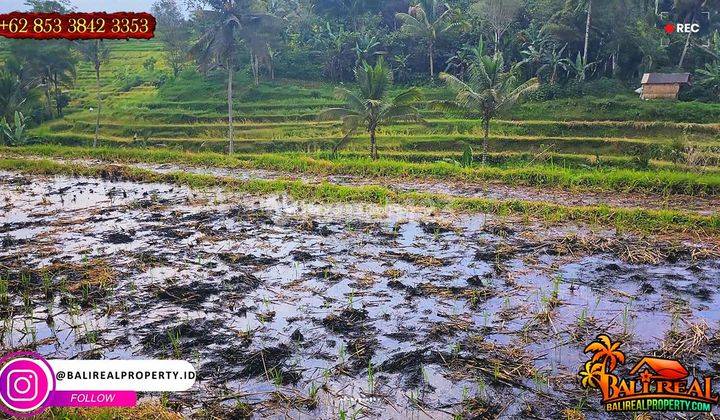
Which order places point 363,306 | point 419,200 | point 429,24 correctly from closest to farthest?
point 363,306
point 419,200
point 429,24

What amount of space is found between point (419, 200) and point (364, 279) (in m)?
4.13

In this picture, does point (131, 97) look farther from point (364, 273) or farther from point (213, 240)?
point (364, 273)

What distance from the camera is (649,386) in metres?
3.18

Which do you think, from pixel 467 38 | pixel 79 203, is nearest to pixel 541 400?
pixel 79 203

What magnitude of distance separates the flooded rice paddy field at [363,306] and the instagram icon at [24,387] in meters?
0.76

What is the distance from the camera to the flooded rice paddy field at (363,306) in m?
3.47

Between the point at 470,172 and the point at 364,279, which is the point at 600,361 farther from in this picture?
the point at 470,172

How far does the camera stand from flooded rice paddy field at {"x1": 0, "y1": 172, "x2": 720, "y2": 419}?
347 cm

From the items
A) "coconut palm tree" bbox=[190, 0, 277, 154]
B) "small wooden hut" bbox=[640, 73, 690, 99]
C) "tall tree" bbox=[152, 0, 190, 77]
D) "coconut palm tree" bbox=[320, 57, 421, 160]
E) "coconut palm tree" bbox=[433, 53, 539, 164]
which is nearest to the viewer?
"coconut palm tree" bbox=[320, 57, 421, 160]

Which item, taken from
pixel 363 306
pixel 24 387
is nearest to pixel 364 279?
pixel 363 306

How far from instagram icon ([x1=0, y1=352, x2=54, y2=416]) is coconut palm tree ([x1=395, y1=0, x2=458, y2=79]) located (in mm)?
28461

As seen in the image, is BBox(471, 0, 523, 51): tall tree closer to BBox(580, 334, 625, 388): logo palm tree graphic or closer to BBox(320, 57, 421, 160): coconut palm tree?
BBox(320, 57, 421, 160): coconut palm tree

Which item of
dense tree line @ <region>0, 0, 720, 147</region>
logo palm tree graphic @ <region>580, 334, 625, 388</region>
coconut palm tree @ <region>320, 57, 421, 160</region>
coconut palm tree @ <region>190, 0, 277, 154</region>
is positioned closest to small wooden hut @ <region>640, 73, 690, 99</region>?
dense tree line @ <region>0, 0, 720, 147</region>

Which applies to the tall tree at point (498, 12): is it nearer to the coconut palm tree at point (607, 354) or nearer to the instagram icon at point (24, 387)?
the coconut palm tree at point (607, 354)
